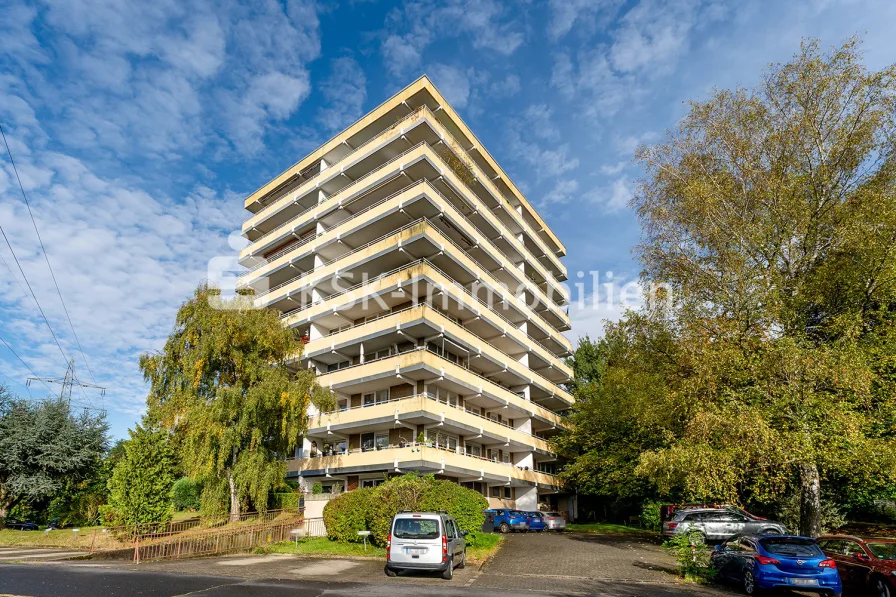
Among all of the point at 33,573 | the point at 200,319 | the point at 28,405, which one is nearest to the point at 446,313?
the point at 200,319

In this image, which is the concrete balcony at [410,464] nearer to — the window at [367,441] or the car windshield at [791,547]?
the window at [367,441]

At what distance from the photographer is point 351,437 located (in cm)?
3409

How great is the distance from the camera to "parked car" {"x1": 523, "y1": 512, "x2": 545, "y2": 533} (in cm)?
3216

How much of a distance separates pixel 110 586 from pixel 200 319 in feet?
55.1

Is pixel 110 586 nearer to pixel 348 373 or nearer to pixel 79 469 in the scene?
pixel 348 373

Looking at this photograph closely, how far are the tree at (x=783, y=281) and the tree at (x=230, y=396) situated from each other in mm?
16908

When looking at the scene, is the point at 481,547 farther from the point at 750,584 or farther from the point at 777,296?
the point at 777,296

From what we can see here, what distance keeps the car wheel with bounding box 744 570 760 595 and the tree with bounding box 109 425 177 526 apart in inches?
825

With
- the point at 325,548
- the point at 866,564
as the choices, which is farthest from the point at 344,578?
the point at 866,564

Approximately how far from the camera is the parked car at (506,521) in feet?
103

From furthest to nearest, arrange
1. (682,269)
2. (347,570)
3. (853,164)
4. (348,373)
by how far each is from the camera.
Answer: (348,373) < (682,269) < (853,164) < (347,570)

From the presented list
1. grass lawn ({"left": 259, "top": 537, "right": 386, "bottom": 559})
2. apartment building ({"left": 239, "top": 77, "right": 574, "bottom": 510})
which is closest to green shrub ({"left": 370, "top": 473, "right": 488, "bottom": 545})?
grass lawn ({"left": 259, "top": 537, "right": 386, "bottom": 559})

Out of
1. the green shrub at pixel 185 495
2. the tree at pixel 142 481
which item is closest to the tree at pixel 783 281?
the tree at pixel 142 481

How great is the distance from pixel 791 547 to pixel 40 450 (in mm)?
43005
